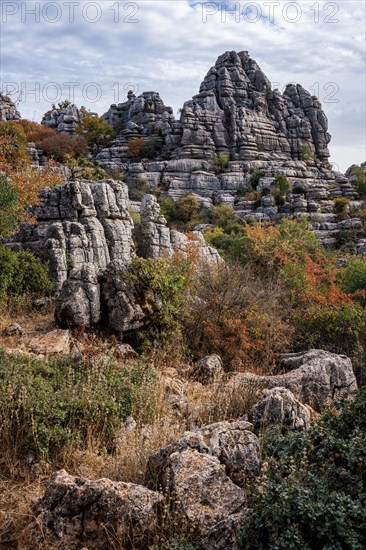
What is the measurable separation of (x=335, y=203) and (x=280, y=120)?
29.9 meters

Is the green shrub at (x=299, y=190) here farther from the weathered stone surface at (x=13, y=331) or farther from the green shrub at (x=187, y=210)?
the weathered stone surface at (x=13, y=331)

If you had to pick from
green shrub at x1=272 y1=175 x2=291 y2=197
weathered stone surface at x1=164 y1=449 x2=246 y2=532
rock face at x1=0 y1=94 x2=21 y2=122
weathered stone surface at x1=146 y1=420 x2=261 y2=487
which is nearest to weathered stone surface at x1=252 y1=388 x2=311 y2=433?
weathered stone surface at x1=146 y1=420 x2=261 y2=487

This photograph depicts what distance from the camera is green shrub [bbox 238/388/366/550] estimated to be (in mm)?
2479

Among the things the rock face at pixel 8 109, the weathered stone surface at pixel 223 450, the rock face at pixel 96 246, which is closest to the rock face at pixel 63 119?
the rock face at pixel 8 109

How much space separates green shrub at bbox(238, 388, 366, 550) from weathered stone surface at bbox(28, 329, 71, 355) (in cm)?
518

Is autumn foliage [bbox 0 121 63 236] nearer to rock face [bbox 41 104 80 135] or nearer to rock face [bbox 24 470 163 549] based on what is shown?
rock face [bbox 24 470 163 549]

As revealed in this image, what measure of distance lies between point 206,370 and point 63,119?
7048 cm

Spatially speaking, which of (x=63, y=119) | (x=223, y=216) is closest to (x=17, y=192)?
(x=223, y=216)

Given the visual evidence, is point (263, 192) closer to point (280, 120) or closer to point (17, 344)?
point (280, 120)

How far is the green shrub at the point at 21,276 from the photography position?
11.2 metres

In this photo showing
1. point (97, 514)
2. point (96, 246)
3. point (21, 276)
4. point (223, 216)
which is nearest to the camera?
point (97, 514)

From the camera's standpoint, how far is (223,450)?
13.5 ft

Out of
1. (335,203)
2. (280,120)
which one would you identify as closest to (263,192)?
(335,203)

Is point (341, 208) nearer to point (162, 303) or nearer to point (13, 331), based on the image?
point (162, 303)
